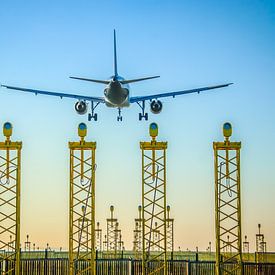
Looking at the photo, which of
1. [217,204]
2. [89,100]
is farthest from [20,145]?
[89,100]

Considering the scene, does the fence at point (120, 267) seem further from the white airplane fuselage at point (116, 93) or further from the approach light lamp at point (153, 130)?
the white airplane fuselage at point (116, 93)

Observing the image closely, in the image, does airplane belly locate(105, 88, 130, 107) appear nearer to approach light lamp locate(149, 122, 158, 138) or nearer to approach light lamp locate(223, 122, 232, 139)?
approach light lamp locate(149, 122, 158, 138)

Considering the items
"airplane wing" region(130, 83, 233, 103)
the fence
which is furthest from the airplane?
the fence

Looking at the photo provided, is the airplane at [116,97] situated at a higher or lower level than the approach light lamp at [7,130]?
higher

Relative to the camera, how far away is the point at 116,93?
228 feet

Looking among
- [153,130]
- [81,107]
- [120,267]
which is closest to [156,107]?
[81,107]

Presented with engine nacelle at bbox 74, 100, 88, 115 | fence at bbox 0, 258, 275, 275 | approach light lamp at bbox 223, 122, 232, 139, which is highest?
engine nacelle at bbox 74, 100, 88, 115

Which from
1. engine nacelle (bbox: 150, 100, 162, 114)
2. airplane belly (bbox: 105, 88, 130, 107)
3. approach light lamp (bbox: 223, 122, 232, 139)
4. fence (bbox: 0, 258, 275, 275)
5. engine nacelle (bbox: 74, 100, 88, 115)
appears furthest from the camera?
engine nacelle (bbox: 150, 100, 162, 114)

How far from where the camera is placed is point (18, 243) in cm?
3556

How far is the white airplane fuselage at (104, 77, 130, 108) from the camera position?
6912cm

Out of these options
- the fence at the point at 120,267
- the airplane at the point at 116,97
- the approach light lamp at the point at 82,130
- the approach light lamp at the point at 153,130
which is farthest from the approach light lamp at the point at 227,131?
the airplane at the point at 116,97

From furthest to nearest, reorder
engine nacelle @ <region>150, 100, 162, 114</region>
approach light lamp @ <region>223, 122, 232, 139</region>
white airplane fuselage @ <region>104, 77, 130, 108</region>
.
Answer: engine nacelle @ <region>150, 100, 162, 114</region>
white airplane fuselage @ <region>104, 77, 130, 108</region>
approach light lamp @ <region>223, 122, 232, 139</region>

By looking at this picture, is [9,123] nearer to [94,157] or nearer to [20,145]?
[20,145]

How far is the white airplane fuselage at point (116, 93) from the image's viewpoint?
227ft
